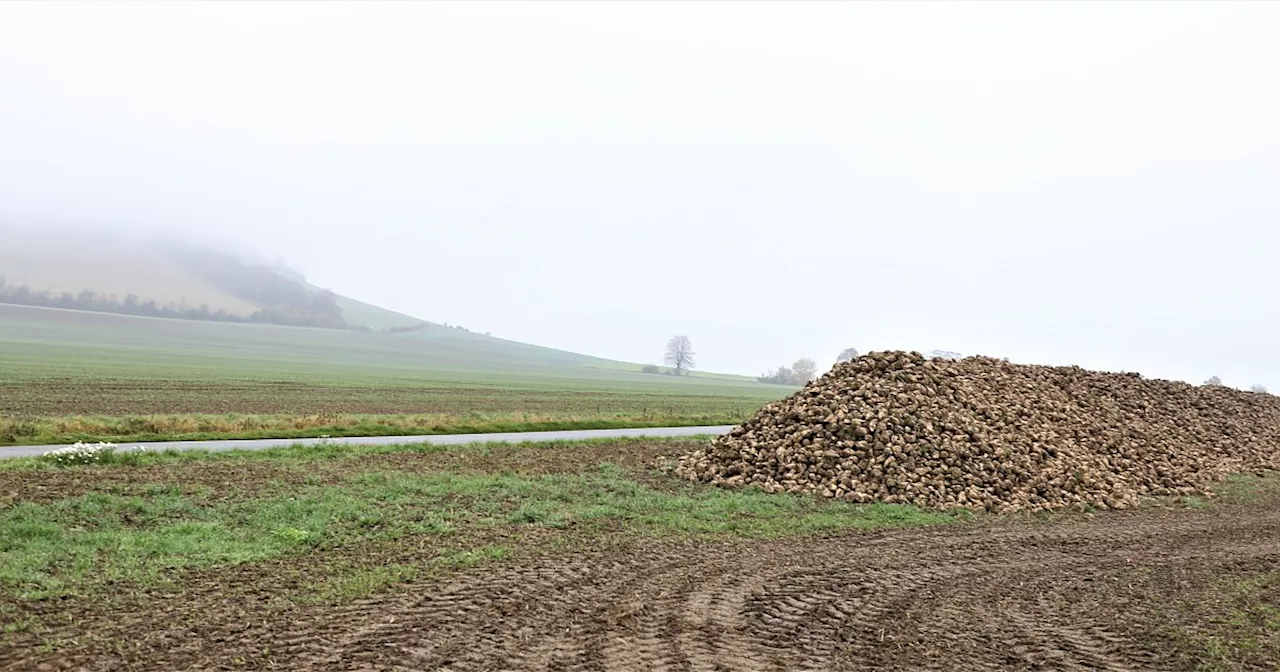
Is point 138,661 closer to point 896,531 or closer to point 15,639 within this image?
point 15,639

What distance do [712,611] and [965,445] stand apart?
13837mm

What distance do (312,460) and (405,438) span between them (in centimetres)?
829

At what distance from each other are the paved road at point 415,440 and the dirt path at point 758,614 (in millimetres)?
16121

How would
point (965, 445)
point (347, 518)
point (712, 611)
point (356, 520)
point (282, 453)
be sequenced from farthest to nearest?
point (282, 453), point (965, 445), point (347, 518), point (356, 520), point (712, 611)

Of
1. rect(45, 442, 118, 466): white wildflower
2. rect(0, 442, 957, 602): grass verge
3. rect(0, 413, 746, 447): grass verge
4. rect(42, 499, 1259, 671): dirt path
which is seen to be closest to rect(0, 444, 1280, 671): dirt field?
rect(42, 499, 1259, 671): dirt path

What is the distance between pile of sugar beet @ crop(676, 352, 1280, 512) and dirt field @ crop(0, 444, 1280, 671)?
4.78m

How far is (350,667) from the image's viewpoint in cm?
796

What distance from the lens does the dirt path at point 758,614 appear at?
855 centimetres

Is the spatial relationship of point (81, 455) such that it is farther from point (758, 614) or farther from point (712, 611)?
point (758, 614)

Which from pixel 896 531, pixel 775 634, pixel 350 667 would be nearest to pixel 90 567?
pixel 350 667

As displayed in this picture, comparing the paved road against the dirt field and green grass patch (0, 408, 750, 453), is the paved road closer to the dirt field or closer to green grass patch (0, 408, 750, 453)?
green grass patch (0, 408, 750, 453)

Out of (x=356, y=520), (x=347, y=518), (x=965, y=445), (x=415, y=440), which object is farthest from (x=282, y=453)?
(x=965, y=445)

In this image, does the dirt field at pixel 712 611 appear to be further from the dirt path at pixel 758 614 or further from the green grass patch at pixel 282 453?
the green grass patch at pixel 282 453

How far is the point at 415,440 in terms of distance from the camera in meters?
30.3
